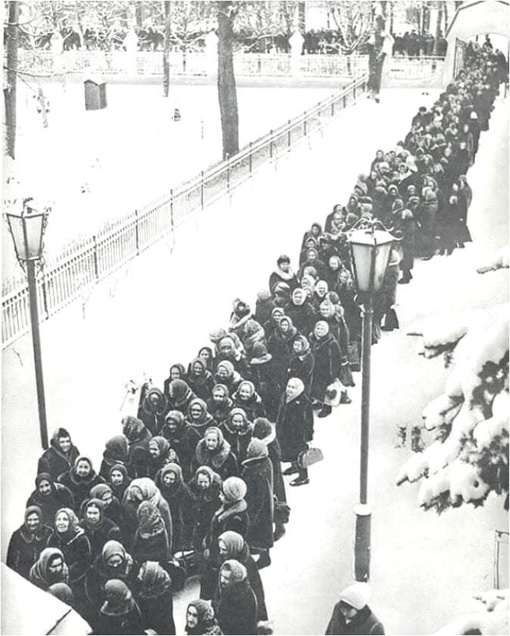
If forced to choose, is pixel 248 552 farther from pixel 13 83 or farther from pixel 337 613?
pixel 13 83

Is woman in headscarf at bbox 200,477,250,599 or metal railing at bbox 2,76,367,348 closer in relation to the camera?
woman in headscarf at bbox 200,477,250,599

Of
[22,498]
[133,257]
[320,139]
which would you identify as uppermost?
[320,139]

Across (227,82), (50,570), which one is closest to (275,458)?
(50,570)

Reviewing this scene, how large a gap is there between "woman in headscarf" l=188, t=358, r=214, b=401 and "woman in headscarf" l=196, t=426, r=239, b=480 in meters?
0.32

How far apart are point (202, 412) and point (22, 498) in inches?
46.8

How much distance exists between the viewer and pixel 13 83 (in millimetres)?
5824

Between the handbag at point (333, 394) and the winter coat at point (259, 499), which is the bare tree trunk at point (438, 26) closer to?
the handbag at point (333, 394)

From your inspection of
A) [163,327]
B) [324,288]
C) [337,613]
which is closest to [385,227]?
[324,288]

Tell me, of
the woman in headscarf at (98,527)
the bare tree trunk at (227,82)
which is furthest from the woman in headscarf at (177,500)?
the bare tree trunk at (227,82)

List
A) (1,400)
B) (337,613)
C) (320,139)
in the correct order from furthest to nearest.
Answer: (320,139)
(1,400)
(337,613)

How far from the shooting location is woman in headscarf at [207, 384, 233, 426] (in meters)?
5.87

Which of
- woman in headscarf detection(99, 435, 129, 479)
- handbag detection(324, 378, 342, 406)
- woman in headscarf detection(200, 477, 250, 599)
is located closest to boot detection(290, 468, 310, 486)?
woman in headscarf detection(200, 477, 250, 599)

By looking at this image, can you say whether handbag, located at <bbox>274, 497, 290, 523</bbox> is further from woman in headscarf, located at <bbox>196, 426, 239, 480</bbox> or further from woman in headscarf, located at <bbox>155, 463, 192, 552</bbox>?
woman in headscarf, located at <bbox>155, 463, 192, 552</bbox>

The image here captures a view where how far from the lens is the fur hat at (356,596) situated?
5336 mm
